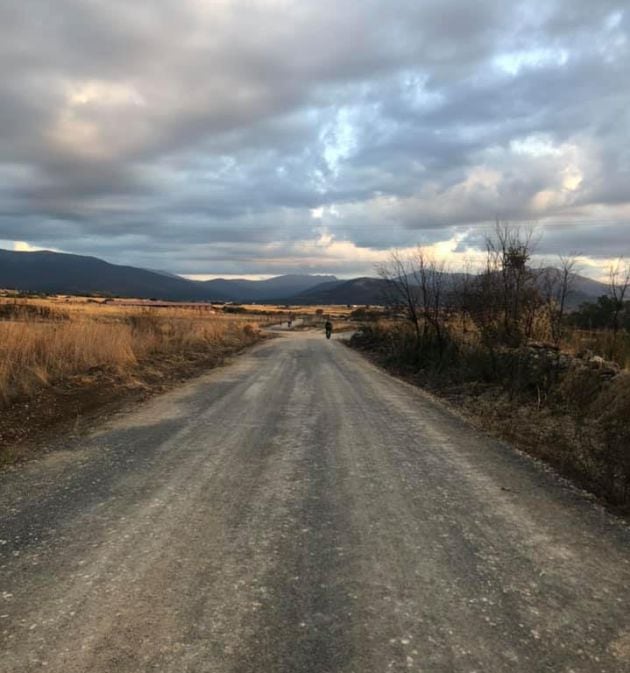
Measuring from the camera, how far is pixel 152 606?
337 cm

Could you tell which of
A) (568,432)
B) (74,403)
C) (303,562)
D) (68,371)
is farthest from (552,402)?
(68,371)

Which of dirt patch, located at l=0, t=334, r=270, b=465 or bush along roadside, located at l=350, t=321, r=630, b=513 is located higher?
bush along roadside, located at l=350, t=321, r=630, b=513

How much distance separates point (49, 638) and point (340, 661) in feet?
5.04

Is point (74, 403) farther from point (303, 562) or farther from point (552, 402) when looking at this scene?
point (552, 402)

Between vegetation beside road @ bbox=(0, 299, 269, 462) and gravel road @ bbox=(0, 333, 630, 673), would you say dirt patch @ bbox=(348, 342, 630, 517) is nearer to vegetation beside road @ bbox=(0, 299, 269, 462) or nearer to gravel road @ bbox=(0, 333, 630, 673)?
gravel road @ bbox=(0, 333, 630, 673)

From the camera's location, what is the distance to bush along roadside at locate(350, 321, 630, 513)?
6688 millimetres

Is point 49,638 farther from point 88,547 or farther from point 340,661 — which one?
point 340,661

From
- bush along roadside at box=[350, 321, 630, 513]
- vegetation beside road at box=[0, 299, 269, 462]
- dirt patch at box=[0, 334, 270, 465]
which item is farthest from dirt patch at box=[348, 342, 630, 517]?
vegetation beside road at box=[0, 299, 269, 462]

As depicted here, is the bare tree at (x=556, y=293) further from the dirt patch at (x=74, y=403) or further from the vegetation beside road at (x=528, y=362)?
the dirt patch at (x=74, y=403)

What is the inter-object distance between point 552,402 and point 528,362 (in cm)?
209

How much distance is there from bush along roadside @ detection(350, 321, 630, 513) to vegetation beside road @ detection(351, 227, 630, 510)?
0.02 m

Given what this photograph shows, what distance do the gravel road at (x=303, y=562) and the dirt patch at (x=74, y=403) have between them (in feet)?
2.87

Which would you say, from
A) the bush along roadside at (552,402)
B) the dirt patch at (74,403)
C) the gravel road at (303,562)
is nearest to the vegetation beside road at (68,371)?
the dirt patch at (74,403)

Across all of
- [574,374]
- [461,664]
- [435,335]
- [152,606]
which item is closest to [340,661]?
[461,664]
